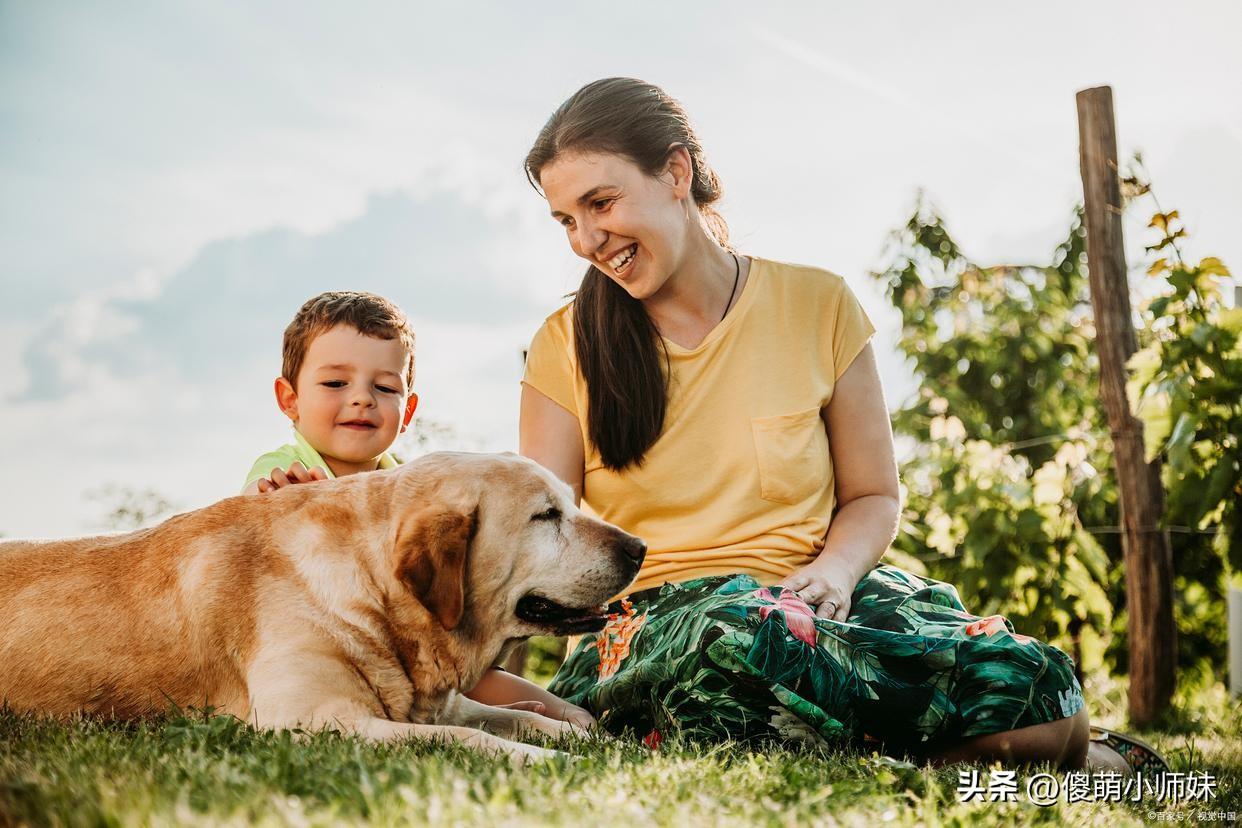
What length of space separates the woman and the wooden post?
11.8ft

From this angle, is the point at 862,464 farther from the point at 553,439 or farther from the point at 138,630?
the point at 138,630

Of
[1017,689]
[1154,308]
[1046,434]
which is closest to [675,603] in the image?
[1017,689]

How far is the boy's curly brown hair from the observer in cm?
402

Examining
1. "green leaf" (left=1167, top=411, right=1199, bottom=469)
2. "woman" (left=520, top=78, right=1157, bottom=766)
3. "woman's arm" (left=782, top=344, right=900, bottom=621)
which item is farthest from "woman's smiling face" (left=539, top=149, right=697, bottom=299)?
"green leaf" (left=1167, top=411, right=1199, bottom=469)

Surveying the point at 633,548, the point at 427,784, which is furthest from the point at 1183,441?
the point at 427,784

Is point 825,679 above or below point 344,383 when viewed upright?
below

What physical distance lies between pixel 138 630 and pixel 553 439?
1.48 meters

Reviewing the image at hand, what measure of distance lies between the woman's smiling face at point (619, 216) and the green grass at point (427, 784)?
1629mm

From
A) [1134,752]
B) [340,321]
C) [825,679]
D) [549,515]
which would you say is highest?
[340,321]

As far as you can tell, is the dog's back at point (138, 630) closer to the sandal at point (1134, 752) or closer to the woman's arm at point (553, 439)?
the woman's arm at point (553, 439)

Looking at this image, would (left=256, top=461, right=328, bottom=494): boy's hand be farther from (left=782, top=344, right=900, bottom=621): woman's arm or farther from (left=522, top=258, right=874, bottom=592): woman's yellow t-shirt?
(left=782, top=344, right=900, bottom=621): woman's arm

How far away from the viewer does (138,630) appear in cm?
291

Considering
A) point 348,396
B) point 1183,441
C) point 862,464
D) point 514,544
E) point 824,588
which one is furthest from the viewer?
point 1183,441

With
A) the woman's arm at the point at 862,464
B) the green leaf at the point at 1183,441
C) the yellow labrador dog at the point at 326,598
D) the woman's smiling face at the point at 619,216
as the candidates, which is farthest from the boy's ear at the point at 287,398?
the green leaf at the point at 1183,441
